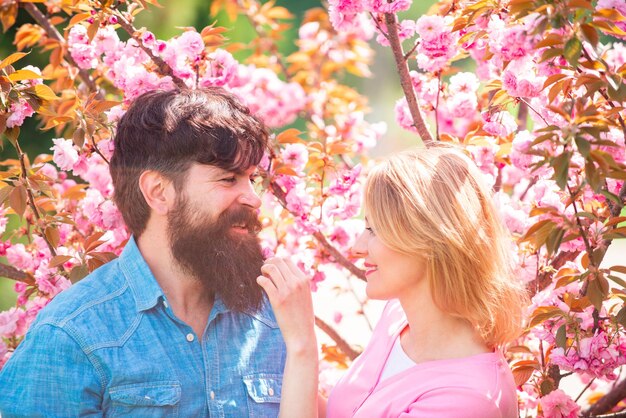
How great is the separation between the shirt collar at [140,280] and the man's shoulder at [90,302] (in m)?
0.02

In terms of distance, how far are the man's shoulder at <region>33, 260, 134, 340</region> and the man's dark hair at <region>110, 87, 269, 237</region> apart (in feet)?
0.60

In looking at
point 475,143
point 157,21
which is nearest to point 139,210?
point 475,143

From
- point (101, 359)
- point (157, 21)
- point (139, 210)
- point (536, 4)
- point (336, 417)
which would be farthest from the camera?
point (157, 21)

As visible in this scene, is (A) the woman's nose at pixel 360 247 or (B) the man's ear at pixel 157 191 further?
(B) the man's ear at pixel 157 191

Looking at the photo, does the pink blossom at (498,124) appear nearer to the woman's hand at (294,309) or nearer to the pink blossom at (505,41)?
the pink blossom at (505,41)

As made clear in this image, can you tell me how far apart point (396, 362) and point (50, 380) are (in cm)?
81

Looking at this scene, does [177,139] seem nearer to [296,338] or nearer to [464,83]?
[296,338]

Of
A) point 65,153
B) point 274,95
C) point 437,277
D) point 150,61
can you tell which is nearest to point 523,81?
point 437,277

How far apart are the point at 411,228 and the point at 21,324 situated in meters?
1.47

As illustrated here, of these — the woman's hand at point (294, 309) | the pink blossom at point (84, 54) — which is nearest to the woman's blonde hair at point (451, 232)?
the woman's hand at point (294, 309)

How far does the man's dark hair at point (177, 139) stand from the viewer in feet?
6.70

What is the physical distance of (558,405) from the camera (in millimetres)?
2201

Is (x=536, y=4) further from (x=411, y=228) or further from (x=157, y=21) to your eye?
(x=157, y=21)

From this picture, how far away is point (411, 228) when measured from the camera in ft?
5.98
